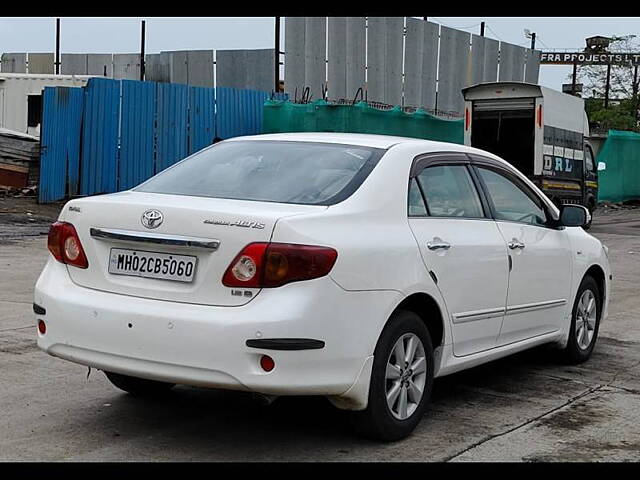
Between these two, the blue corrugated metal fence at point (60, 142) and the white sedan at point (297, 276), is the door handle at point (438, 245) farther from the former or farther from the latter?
the blue corrugated metal fence at point (60, 142)

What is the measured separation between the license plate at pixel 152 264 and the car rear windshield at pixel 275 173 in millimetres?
562

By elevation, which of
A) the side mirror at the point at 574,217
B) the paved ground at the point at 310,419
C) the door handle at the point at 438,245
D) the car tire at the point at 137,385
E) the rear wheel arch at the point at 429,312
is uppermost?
the side mirror at the point at 574,217

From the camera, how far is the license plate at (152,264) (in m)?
4.66

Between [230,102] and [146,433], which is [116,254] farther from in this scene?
[230,102]

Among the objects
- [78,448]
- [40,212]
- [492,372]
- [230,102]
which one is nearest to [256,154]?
[78,448]

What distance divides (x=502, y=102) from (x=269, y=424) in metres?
17.5

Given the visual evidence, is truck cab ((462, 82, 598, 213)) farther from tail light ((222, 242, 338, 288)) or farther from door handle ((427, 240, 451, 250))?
tail light ((222, 242, 338, 288))

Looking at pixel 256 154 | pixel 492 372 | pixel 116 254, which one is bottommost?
pixel 492 372

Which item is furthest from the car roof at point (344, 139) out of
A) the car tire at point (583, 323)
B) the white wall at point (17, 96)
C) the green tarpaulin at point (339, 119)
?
the white wall at point (17, 96)

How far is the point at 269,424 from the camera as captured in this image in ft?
17.5

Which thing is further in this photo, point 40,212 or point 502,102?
point 502,102

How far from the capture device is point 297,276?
4.51 m
